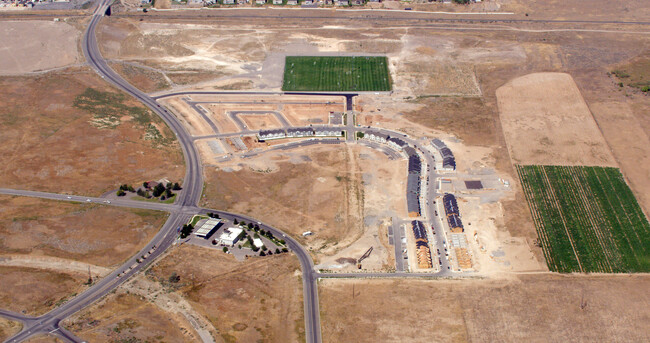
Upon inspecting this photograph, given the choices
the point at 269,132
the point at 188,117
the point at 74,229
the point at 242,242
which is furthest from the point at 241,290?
the point at 188,117

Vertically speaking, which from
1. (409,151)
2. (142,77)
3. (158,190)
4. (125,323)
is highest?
(142,77)

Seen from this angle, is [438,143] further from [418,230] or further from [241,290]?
[241,290]

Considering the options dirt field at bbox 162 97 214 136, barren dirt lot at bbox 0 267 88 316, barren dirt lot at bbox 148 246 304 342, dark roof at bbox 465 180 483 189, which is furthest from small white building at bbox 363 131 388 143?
barren dirt lot at bbox 0 267 88 316

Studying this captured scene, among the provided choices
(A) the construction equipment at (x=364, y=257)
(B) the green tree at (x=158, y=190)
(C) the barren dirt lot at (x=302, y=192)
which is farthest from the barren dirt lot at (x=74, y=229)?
(A) the construction equipment at (x=364, y=257)

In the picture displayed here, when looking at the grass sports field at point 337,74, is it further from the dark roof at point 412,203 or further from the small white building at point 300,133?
the dark roof at point 412,203

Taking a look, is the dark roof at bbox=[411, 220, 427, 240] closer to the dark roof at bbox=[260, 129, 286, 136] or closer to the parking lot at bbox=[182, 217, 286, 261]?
the parking lot at bbox=[182, 217, 286, 261]
